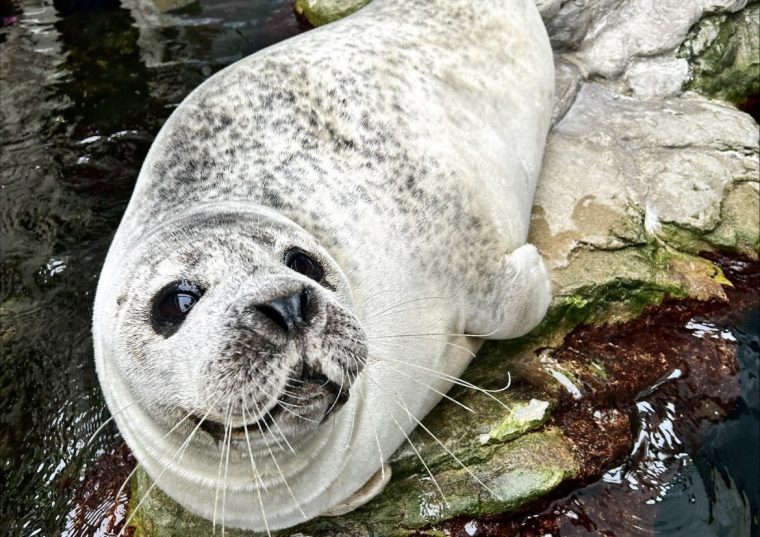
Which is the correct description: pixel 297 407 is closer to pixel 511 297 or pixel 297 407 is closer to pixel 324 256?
pixel 324 256

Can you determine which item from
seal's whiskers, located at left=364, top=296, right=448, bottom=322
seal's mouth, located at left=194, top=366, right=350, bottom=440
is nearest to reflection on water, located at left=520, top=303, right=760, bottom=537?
seal's whiskers, located at left=364, top=296, right=448, bottom=322

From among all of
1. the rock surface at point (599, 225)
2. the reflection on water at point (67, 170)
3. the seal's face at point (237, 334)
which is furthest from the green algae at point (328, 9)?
the seal's face at point (237, 334)

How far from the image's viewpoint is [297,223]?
9.91 ft

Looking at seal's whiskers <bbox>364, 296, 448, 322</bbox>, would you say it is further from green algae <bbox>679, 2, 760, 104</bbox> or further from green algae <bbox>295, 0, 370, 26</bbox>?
green algae <bbox>295, 0, 370, 26</bbox>

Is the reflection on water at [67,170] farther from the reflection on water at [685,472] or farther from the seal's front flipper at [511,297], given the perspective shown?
the reflection on water at [685,472]

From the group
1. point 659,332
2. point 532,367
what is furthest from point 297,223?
point 659,332

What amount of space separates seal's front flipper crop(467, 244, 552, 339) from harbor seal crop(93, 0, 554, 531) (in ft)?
0.03

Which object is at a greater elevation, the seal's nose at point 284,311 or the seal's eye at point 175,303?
the seal's nose at point 284,311

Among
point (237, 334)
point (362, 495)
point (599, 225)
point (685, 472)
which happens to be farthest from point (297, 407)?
point (599, 225)

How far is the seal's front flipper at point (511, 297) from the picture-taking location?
365 centimetres

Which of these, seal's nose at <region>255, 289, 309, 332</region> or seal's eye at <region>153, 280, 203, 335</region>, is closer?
seal's nose at <region>255, 289, 309, 332</region>

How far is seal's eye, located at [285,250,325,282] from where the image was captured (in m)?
2.56

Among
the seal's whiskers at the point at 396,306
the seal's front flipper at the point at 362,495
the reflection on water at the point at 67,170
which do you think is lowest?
the reflection on water at the point at 67,170

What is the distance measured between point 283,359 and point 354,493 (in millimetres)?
1293
